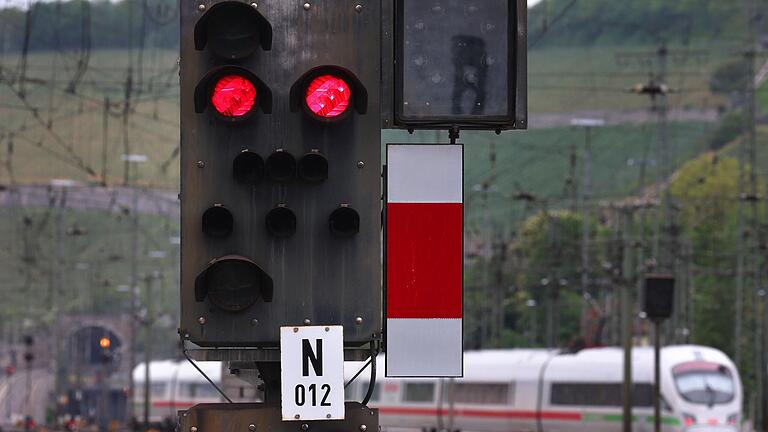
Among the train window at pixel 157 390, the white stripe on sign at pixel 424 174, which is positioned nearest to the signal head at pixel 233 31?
the white stripe on sign at pixel 424 174

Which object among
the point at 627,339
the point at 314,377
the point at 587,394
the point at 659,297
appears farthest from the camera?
the point at 587,394

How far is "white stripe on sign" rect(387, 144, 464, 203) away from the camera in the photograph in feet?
22.3

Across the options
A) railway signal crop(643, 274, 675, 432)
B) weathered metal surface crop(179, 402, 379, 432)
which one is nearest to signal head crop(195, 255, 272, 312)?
weathered metal surface crop(179, 402, 379, 432)

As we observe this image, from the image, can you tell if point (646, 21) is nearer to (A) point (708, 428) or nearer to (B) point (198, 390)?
(B) point (198, 390)

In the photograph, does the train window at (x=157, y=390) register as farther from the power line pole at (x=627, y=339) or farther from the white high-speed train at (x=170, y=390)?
the power line pole at (x=627, y=339)

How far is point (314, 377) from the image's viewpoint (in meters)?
6.71

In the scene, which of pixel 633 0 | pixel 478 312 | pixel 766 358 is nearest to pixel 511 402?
pixel 766 358

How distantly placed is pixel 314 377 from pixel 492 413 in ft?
145

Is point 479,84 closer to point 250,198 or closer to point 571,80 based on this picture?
point 250,198

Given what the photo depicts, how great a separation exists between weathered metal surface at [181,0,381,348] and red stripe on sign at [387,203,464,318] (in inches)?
4.9

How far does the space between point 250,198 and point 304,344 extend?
0.48 meters

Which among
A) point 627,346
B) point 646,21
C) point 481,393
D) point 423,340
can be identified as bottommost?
point 481,393

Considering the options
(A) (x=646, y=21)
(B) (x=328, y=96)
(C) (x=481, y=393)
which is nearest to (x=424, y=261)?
(B) (x=328, y=96)

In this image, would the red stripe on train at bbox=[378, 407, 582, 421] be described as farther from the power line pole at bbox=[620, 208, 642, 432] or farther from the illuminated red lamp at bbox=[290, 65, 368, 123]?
the illuminated red lamp at bbox=[290, 65, 368, 123]
